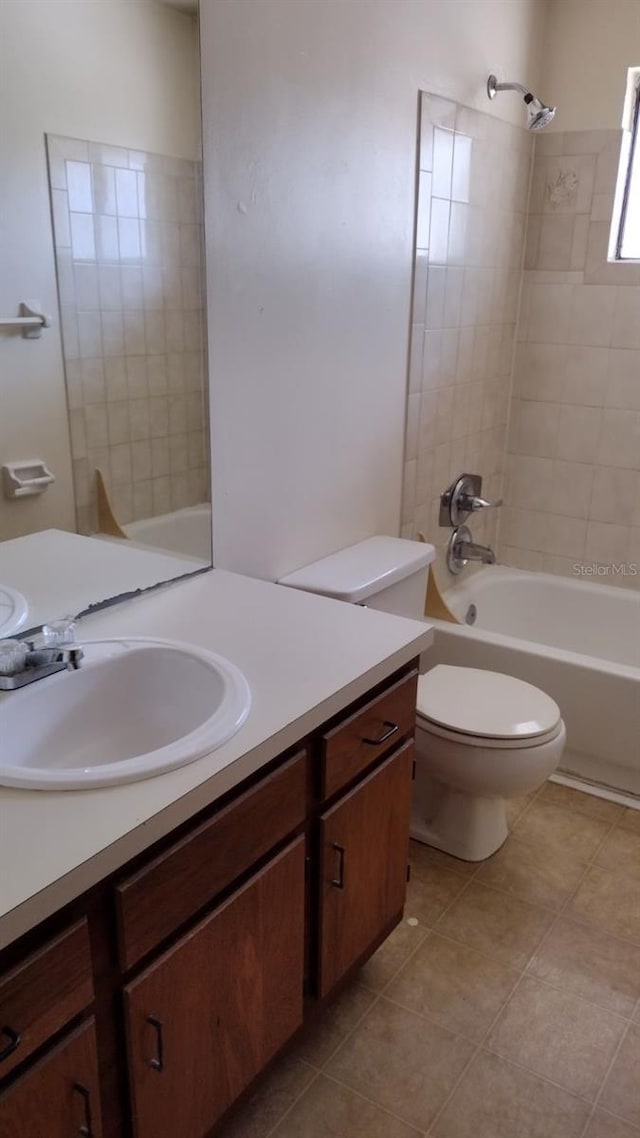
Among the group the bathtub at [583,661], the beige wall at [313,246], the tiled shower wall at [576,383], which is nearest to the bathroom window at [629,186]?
the tiled shower wall at [576,383]

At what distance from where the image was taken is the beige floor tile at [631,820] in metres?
2.38

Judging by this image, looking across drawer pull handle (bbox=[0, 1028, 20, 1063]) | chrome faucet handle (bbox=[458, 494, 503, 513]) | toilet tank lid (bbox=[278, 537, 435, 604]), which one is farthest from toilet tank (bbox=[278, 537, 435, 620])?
drawer pull handle (bbox=[0, 1028, 20, 1063])

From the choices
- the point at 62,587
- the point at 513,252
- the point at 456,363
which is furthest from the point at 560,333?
the point at 62,587

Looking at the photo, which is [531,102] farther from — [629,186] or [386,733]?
[386,733]

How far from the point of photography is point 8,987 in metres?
0.88

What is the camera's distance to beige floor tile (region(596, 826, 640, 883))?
2201 millimetres

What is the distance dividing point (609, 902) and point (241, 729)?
1.33 meters

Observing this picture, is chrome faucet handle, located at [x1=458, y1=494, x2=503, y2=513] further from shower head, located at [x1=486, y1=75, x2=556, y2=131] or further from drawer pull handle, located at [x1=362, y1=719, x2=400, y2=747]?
drawer pull handle, located at [x1=362, y1=719, x2=400, y2=747]

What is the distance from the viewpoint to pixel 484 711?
2115mm

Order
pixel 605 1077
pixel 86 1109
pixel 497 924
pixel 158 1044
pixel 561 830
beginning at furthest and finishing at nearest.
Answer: pixel 561 830 < pixel 497 924 < pixel 605 1077 < pixel 158 1044 < pixel 86 1109

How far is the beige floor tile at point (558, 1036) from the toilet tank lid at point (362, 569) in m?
0.93

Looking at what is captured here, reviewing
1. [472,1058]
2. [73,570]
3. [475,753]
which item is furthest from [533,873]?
[73,570]

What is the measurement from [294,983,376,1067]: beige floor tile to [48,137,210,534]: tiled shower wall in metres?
1.07

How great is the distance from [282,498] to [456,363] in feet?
3.31
